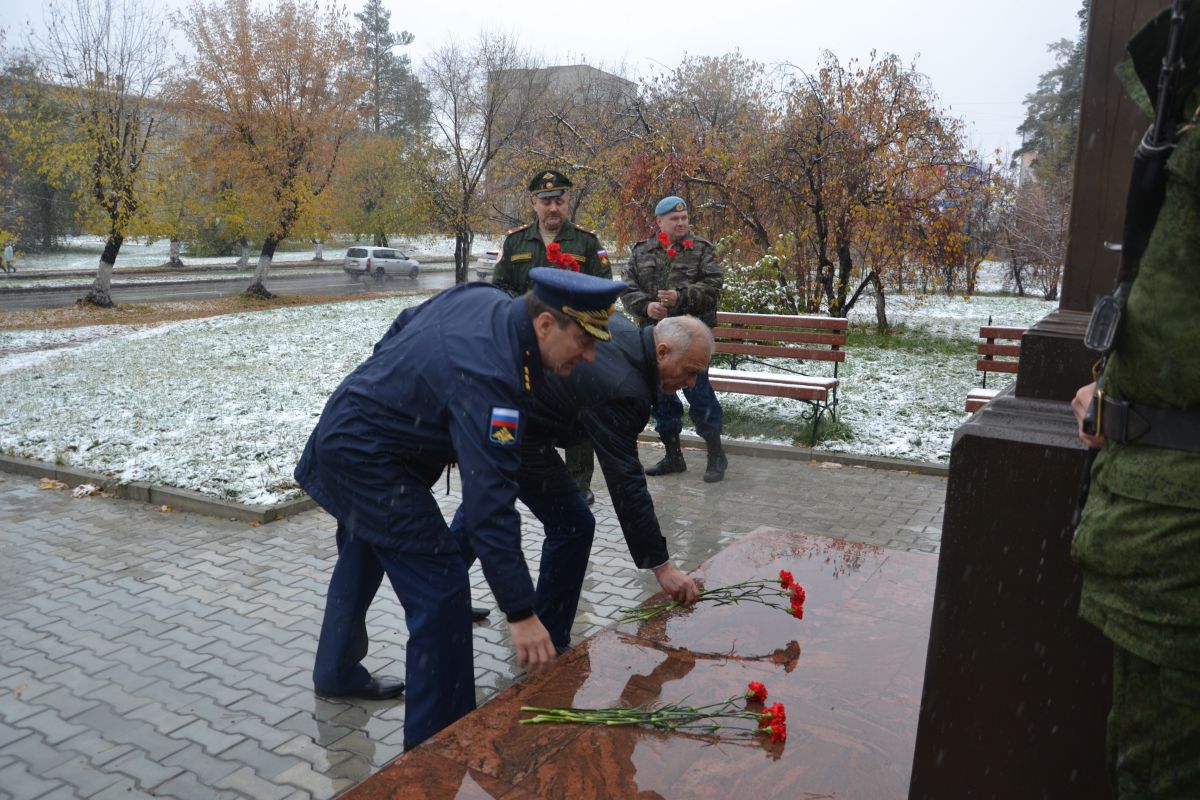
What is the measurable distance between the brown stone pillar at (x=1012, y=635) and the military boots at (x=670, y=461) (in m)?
5.21

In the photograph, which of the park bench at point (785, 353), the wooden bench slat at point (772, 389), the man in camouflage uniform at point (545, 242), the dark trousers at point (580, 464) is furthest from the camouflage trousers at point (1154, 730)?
the wooden bench slat at point (772, 389)

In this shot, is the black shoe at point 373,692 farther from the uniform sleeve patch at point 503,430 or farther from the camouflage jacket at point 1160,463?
the camouflage jacket at point 1160,463

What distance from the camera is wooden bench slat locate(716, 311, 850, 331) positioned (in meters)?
9.16

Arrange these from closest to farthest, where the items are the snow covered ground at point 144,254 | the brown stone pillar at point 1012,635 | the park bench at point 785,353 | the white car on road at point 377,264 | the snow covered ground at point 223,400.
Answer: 1. the brown stone pillar at point 1012,635
2. the snow covered ground at point 223,400
3. the park bench at point 785,353
4. the white car on road at point 377,264
5. the snow covered ground at point 144,254

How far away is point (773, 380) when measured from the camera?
27.9 ft

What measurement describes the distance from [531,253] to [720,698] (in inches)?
138

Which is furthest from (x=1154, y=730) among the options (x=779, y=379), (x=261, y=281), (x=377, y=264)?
(x=377, y=264)

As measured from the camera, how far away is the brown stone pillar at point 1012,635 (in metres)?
2.13

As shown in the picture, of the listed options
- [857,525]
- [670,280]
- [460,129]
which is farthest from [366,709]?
[460,129]

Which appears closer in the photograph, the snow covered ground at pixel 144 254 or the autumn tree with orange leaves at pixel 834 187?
the autumn tree with orange leaves at pixel 834 187

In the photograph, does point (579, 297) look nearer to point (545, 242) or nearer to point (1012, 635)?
point (1012, 635)

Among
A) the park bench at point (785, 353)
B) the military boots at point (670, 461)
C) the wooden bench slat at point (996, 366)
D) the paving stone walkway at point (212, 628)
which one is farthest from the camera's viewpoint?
the wooden bench slat at point (996, 366)

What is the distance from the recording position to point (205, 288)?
29.7 metres

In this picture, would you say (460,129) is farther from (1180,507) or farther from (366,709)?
(1180,507)
